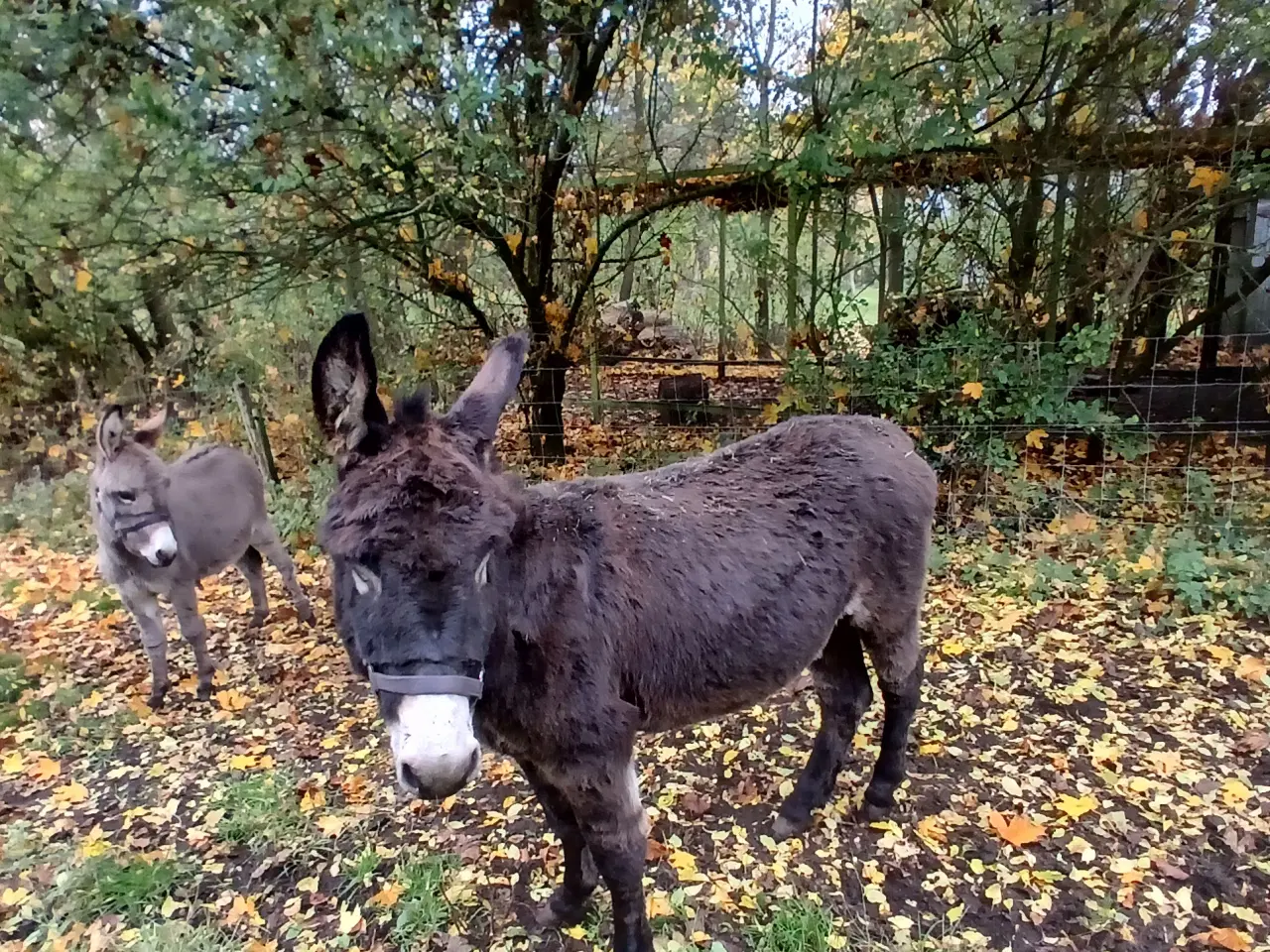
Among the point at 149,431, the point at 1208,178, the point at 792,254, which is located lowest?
the point at 149,431

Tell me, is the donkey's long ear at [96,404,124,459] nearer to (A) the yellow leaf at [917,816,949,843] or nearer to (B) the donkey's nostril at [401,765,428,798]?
(B) the donkey's nostril at [401,765,428,798]

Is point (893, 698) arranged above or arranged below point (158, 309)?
below

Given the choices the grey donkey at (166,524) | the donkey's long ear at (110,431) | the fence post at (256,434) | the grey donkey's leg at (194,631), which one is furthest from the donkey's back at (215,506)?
the fence post at (256,434)

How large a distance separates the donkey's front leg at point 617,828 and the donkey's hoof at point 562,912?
0.27 m

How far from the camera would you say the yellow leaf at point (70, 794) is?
3248 mm

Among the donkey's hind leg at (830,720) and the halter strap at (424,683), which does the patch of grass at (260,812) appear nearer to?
the halter strap at (424,683)

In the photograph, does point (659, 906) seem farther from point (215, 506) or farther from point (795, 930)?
point (215, 506)

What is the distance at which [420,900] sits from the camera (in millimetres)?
2613

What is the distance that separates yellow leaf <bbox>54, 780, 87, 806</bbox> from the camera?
3.25 meters

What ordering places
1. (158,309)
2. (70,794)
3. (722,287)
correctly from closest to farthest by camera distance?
(70,794)
(158,309)
(722,287)

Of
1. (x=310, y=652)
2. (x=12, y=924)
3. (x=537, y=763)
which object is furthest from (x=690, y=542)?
(x=310, y=652)

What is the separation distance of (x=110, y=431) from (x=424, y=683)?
118 inches

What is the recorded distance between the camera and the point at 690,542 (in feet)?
7.52

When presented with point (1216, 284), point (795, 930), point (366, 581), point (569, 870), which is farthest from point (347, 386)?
point (1216, 284)
